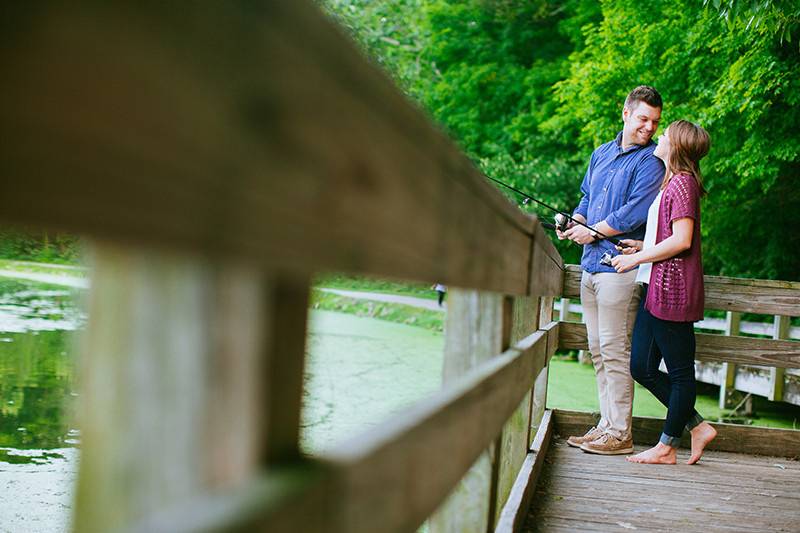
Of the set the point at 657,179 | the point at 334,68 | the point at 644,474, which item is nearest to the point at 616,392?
the point at 644,474

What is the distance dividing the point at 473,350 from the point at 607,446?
2.18 metres

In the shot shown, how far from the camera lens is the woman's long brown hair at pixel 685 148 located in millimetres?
3398

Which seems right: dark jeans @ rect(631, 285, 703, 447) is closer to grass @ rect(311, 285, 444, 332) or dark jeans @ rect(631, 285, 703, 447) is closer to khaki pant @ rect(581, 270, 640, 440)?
khaki pant @ rect(581, 270, 640, 440)

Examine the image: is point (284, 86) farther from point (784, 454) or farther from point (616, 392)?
point (784, 454)

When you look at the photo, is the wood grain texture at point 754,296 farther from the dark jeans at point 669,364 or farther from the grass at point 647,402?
the grass at point 647,402

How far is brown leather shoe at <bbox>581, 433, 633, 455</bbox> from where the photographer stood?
3.76m

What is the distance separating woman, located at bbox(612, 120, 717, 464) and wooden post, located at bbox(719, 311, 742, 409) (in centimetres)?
463

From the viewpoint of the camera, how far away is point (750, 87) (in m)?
8.28

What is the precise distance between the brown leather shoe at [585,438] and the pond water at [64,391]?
1366mm

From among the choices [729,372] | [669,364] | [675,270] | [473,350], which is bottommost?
[729,372]

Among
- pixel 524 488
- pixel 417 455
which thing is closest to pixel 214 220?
pixel 417 455

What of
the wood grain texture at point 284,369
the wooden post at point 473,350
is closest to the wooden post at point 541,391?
the wooden post at point 473,350

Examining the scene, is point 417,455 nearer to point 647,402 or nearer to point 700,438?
point 700,438

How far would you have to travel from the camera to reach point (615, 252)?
3738 mm
